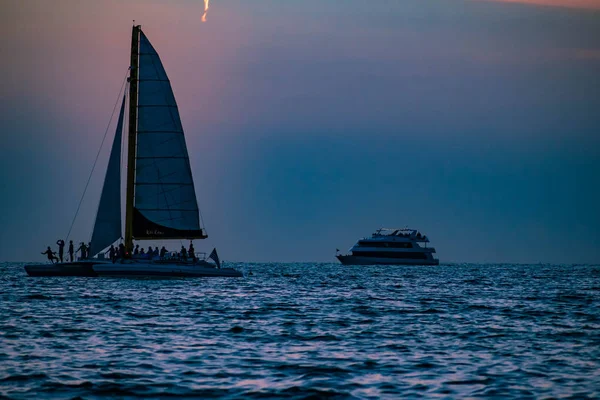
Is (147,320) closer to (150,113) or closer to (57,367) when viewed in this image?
(57,367)

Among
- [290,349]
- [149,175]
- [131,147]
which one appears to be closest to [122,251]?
[149,175]

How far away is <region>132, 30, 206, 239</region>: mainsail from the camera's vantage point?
63812 millimetres

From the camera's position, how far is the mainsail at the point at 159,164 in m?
63.8

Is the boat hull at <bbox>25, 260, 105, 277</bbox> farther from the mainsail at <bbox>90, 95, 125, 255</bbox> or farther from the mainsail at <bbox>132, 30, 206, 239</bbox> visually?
the mainsail at <bbox>132, 30, 206, 239</bbox>

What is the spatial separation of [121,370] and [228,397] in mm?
3967

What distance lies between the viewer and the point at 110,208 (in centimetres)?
6291

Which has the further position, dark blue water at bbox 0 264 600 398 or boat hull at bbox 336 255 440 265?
boat hull at bbox 336 255 440 265

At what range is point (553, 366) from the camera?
22891 mm

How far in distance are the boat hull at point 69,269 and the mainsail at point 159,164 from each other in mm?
5161

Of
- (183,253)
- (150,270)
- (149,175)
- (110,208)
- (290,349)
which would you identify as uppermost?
(149,175)

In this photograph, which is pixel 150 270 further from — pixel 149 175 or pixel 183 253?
pixel 149 175

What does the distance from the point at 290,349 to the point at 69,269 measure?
38.3 metres

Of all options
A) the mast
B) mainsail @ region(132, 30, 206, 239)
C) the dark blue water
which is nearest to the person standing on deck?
mainsail @ region(132, 30, 206, 239)

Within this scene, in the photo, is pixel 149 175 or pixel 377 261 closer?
pixel 149 175
